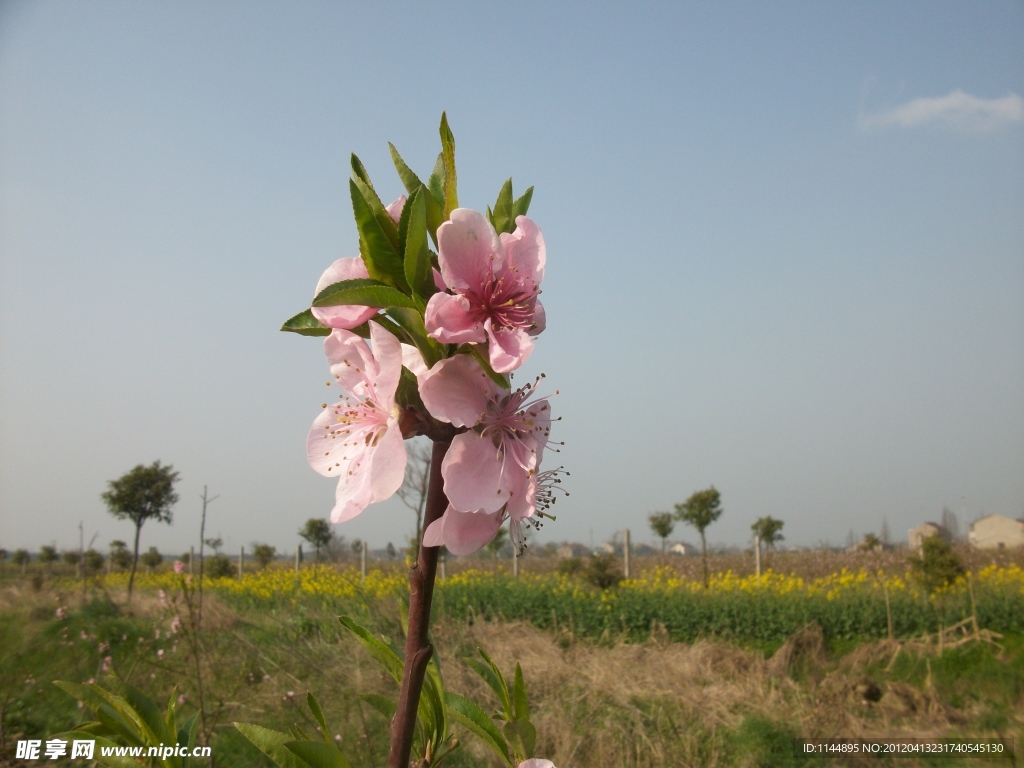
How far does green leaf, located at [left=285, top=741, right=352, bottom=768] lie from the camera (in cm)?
67

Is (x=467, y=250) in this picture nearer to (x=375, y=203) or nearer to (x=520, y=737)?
(x=375, y=203)

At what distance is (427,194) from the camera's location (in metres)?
0.79

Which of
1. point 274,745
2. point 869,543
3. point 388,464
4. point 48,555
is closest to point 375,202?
point 388,464

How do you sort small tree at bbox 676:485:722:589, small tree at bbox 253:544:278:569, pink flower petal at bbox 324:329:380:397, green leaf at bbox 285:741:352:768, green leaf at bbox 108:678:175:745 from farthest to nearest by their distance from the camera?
small tree at bbox 253:544:278:569 → small tree at bbox 676:485:722:589 → green leaf at bbox 108:678:175:745 → pink flower petal at bbox 324:329:380:397 → green leaf at bbox 285:741:352:768

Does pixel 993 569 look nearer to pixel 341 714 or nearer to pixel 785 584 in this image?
pixel 785 584

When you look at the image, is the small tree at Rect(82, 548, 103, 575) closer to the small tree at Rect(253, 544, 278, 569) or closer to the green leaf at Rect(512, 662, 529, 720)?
the small tree at Rect(253, 544, 278, 569)

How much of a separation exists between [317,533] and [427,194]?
1748 centimetres

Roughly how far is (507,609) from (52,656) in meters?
5.43

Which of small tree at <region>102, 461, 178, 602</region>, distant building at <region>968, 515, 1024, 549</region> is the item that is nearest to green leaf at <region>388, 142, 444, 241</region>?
small tree at <region>102, 461, 178, 602</region>

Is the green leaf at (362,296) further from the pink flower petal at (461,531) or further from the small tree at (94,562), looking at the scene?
the small tree at (94,562)

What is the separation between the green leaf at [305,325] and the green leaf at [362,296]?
12 cm

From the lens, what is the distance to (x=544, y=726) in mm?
4375

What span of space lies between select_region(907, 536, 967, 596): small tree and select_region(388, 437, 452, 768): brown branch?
10752 millimetres

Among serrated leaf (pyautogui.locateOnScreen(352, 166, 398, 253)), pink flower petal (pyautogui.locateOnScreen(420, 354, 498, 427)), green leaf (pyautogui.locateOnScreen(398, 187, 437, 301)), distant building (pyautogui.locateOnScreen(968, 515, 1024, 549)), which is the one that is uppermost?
distant building (pyautogui.locateOnScreen(968, 515, 1024, 549))
